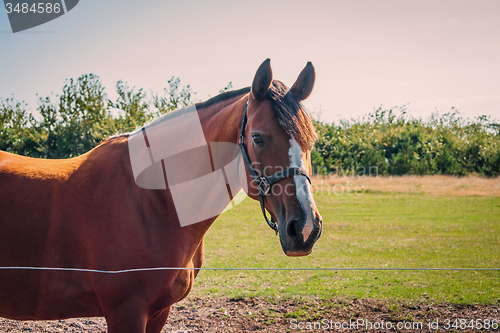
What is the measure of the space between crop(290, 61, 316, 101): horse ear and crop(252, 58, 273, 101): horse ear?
0.24m

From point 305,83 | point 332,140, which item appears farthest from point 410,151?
point 305,83

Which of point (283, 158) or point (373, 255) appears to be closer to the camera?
point (283, 158)

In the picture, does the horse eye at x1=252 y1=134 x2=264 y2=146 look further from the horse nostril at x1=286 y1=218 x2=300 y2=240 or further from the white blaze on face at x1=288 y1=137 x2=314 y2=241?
the horse nostril at x1=286 y1=218 x2=300 y2=240

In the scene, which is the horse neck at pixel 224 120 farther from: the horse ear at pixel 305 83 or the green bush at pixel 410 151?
the green bush at pixel 410 151

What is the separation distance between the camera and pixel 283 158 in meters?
1.95

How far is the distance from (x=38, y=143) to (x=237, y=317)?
19.7 metres

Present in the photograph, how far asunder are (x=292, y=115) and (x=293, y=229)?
26.6 inches

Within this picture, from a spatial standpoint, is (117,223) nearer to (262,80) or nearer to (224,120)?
(224,120)

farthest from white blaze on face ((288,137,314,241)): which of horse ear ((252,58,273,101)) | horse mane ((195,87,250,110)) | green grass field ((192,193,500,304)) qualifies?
green grass field ((192,193,500,304))

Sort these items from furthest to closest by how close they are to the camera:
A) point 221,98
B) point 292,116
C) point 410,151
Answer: point 410,151 < point 221,98 < point 292,116

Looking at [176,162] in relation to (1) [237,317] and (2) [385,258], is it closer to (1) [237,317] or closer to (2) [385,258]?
(1) [237,317]

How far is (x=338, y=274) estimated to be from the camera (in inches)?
268

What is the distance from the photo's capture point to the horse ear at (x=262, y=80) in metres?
2.03

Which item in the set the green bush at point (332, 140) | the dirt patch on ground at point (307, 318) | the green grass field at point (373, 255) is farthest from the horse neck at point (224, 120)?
the green bush at point (332, 140)
